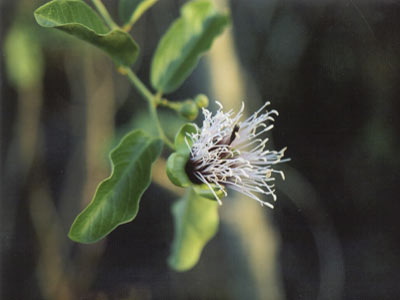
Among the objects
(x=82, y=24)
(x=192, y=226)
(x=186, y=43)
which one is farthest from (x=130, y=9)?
(x=192, y=226)

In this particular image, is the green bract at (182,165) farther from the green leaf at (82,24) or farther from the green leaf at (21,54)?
the green leaf at (21,54)

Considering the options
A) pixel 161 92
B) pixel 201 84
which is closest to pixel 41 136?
pixel 201 84

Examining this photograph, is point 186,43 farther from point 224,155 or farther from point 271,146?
point 271,146

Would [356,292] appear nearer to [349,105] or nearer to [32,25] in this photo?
[349,105]

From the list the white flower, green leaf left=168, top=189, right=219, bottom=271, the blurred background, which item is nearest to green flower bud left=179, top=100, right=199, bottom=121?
the white flower

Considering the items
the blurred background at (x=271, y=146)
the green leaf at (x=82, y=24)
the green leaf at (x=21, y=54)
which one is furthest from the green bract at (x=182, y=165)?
the green leaf at (x=21, y=54)

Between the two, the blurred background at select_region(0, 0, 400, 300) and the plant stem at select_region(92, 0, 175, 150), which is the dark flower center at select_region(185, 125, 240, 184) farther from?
the blurred background at select_region(0, 0, 400, 300)

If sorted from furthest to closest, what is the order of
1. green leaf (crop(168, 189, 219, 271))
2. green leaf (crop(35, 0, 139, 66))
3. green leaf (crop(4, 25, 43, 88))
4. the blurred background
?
the blurred background
green leaf (crop(4, 25, 43, 88))
green leaf (crop(168, 189, 219, 271))
green leaf (crop(35, 0, 139, 66))
